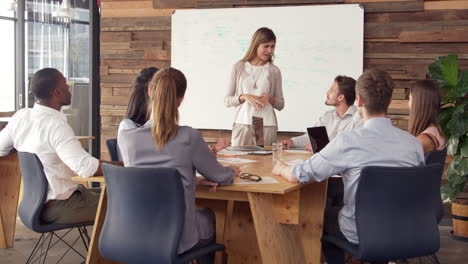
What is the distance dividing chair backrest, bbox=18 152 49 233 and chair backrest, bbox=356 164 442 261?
1.69 metres

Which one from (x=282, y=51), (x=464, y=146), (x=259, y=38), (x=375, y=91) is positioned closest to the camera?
(x=375, y=91)

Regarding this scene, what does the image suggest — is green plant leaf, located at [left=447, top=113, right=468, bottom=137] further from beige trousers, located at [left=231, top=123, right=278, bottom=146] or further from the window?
the window

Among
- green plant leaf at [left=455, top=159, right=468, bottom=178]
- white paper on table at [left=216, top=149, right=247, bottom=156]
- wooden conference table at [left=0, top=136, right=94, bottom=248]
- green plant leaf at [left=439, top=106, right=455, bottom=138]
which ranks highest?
green plant leaf at [left=439, top=106, right=455, bottom=138]

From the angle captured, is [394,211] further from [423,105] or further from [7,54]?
[7,54]

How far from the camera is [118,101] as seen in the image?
22.3 feet

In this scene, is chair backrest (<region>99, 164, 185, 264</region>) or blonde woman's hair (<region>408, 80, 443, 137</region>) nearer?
chair backrest (<region>99, 164, 185, 264</region>)

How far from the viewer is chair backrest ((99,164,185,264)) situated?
244 centimetres

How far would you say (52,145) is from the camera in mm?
3359

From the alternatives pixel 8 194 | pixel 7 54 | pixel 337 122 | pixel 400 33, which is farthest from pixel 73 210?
pixel 7 54

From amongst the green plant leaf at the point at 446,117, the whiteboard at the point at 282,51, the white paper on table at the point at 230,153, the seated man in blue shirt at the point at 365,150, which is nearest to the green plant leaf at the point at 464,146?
the green plant leaf at the point at 446,117

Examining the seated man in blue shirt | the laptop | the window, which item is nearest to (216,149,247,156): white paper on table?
the laptop

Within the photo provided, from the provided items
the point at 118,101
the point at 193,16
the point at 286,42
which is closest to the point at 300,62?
the point at 286,42

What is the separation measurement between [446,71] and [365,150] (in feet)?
8.26

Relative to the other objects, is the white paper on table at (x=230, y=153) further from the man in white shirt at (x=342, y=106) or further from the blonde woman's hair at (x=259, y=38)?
the blonde woman's hair at (x=259, y=38)
